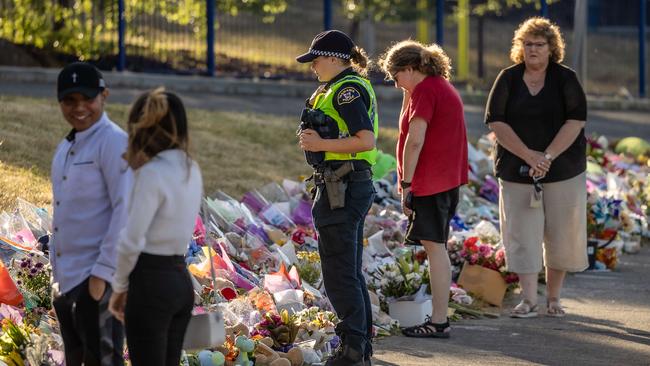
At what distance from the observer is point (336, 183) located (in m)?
6.45

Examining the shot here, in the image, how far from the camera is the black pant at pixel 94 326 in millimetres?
5016

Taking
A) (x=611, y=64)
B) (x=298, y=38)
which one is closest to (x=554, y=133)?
(x=298, y=38)

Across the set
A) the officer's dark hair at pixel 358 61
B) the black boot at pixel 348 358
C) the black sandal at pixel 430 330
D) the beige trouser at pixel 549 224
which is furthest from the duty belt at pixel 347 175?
the beige trouser at pixel 549 224

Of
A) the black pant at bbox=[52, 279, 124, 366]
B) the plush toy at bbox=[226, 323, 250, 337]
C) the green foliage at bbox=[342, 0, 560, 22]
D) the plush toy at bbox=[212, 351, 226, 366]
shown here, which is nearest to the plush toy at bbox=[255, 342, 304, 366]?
the plush toy at bbox=[226, 323, 250, 337]

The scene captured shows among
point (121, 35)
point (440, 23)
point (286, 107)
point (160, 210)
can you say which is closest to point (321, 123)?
point (160, 210)

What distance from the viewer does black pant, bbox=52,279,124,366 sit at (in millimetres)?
5016

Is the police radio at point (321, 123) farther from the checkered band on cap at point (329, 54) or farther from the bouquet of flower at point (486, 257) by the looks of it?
the bouquet of flower at point (486, 257)

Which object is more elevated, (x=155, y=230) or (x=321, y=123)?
(x=321, y=123)

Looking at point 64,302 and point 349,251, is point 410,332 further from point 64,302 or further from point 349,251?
point 64,302

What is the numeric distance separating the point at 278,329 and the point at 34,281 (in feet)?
4.18

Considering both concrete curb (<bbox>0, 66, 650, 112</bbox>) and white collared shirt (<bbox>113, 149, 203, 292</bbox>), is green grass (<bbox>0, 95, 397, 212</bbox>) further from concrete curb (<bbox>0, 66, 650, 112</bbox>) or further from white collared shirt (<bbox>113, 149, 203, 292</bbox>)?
white collared shirt (<bbox>113, 149, 203, 292</bbox>)

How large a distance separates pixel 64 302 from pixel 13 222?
9.21ft

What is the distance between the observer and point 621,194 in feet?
39.8

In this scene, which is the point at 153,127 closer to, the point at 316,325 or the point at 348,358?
the point at 348,358
